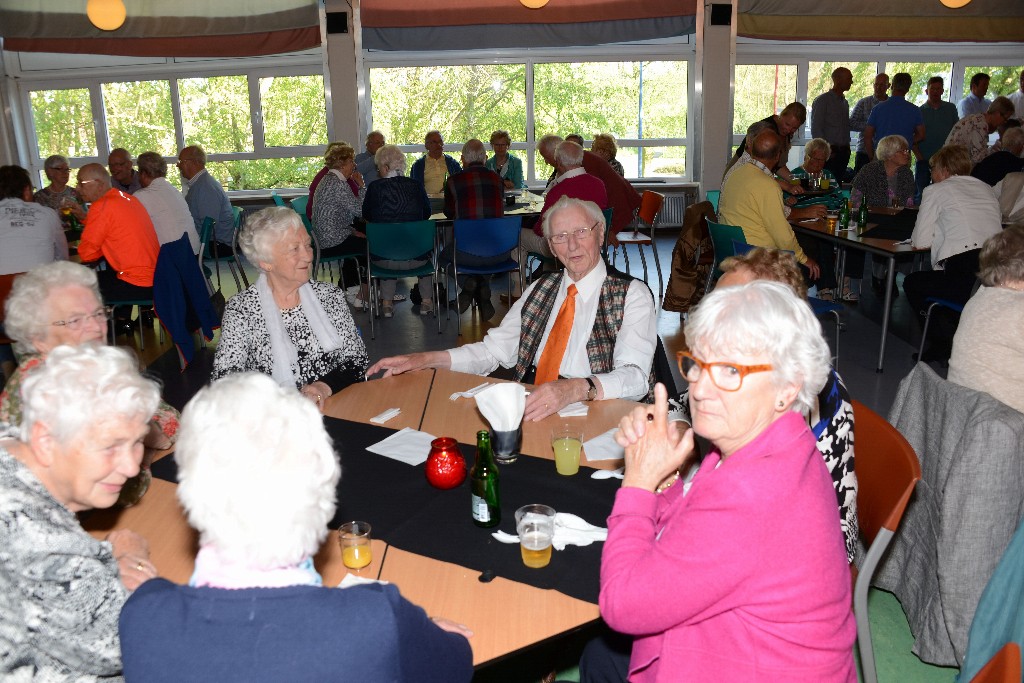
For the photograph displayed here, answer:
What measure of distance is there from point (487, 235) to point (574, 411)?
400 cm

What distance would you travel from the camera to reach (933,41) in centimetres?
1060

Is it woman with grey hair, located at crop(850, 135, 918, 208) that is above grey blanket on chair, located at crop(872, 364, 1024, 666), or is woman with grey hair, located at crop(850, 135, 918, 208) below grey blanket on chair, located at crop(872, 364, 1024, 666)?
above

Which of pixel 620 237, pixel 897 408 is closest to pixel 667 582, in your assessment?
pixel 897 408

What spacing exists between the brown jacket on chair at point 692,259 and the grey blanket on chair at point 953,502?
3.35m

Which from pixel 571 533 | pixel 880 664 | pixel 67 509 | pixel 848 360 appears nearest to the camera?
pixel 67 509

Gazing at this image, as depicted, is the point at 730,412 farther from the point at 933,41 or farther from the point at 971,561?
the point at 933,41

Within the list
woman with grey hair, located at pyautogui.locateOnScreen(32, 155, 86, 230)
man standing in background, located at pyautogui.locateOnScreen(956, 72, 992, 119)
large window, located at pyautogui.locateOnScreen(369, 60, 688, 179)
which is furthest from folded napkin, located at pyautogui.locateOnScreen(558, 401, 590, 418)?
man standing in background, located at pyautogui.locateOnScreen(956, 72, 992, 119)

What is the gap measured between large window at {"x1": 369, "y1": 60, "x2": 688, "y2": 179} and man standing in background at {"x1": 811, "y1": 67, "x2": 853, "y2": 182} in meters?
1.96

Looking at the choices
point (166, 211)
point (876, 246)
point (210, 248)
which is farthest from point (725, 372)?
point (210, 248)

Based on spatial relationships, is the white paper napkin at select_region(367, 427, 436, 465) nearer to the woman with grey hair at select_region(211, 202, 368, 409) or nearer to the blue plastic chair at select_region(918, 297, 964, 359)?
the woman with grey hair at select_region(211, 202, 368, 409)

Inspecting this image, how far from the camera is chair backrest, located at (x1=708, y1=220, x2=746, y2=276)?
496 centimetres

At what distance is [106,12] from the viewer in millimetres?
7301

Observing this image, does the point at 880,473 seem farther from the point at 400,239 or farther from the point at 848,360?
the point at 400,239

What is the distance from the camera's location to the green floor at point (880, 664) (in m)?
2.47
